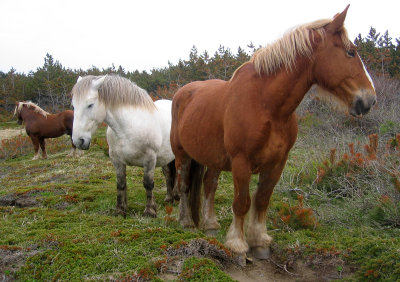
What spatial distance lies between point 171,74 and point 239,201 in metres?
22.9

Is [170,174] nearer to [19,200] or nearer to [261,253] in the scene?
[19,200]

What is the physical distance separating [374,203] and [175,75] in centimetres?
2084

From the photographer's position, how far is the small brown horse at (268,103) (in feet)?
7.64

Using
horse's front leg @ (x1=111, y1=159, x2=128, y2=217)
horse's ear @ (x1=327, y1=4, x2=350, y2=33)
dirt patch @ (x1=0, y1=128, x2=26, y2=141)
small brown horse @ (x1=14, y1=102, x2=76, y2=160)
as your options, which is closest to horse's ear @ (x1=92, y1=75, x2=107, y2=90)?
horse's front leg @ (x1=111, y1=159, x2=128, y2=217)

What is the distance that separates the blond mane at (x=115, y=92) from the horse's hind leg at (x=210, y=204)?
64.3 inches

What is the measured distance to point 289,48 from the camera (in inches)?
98.4

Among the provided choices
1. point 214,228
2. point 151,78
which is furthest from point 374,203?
point 151,78

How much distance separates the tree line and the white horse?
411 inches

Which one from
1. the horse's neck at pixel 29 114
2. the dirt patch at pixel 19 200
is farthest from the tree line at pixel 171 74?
the dirt patch at pixel 19 200

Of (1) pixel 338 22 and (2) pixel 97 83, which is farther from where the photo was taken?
(2) pixel 97 83

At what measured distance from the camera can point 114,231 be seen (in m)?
3.13

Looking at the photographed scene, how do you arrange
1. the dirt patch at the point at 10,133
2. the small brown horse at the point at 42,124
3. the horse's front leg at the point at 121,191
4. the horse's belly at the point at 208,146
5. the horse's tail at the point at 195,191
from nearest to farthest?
the horse's belly at the point at 208,146
the horse's tail at the point at 195,191
the horse's front leg at the point at 121,191
the small brown horse at the point at 42,124
the dirt patch at the point at 10,133

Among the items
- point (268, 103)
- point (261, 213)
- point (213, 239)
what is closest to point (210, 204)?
point (261, 213)

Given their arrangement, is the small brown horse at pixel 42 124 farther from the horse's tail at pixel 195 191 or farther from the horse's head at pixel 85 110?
the horse's tail at pixel 195 191
